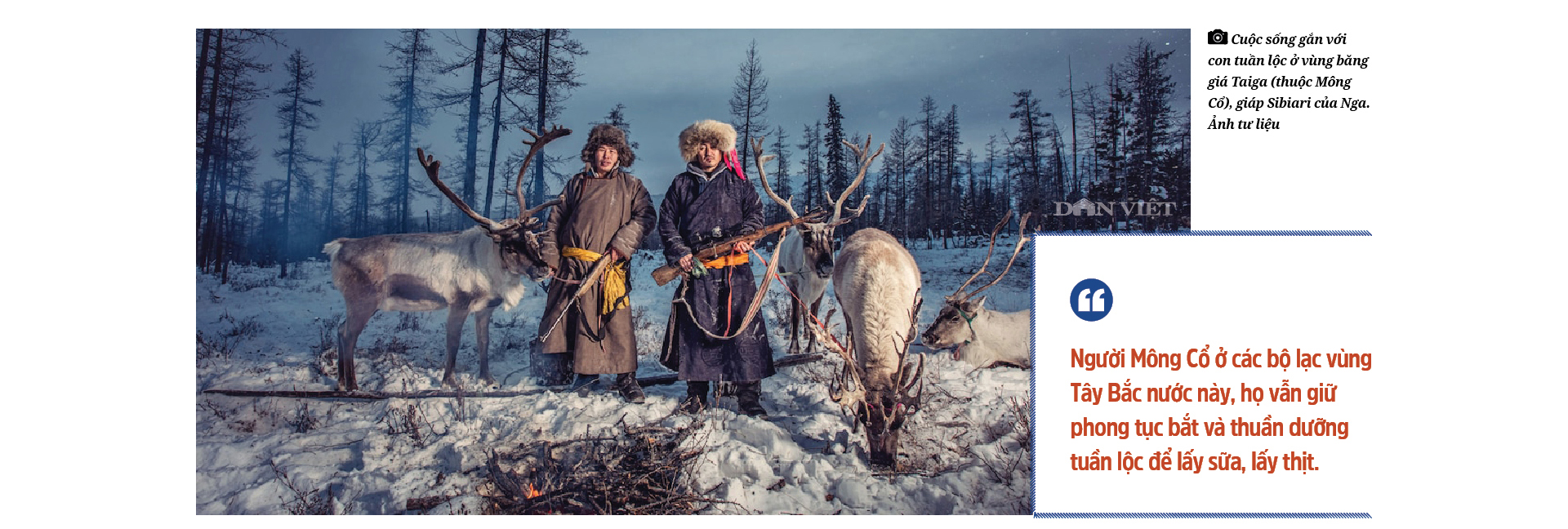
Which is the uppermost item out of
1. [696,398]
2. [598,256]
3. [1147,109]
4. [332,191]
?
[1147,109]

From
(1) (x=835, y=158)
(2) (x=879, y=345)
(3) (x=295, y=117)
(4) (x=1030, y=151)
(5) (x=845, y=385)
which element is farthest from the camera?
(1) (x=835, y=158)

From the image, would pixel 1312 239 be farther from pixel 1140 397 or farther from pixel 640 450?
pixel 640 450

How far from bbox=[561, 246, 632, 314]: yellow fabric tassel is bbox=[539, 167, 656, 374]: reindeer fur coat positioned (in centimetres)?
4

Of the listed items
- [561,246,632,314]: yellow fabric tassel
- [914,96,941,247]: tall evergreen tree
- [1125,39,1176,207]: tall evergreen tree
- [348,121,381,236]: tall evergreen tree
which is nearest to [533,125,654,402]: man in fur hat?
[561,246,632,314]: yellow fabric tassel

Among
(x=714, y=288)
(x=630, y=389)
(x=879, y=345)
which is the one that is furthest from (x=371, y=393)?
(x=879, y=345)

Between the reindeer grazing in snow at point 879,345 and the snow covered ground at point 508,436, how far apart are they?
0.23 metres

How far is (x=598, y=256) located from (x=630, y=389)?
1.01 metres

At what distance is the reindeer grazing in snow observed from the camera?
292 cm

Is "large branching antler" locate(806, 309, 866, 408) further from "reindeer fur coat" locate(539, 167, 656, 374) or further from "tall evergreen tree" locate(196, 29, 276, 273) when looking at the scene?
"tall evergreen tree" locate(196, 29, 276, 273)

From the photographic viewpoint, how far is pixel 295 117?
602 cm

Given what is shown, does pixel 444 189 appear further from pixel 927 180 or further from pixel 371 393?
pixel 927 180

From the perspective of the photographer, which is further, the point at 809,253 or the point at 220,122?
the point at 220,122

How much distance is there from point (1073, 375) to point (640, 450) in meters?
2.31

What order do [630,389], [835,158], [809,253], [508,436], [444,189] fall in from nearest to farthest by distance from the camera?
[508,436]
[444,189]
[630,389]
[809,253]
[835,158]
